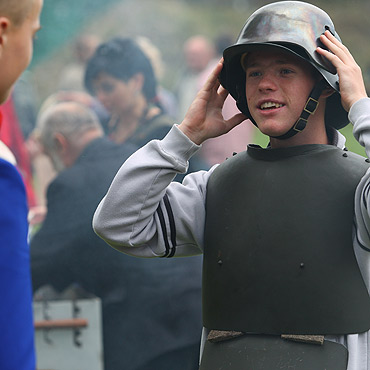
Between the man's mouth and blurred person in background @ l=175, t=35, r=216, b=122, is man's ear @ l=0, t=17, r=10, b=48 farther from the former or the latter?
blurred person in background @ l=175, t=35, r=216, b=122

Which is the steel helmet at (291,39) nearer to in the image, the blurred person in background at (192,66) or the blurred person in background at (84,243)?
the blurred person in background at (84,243)

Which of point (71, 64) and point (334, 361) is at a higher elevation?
point (71, 64)

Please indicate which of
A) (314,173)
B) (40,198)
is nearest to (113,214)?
(314,173)

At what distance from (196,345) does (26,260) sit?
11.8 feet

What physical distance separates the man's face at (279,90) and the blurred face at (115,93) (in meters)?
3.76

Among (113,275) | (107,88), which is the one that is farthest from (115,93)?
(113,275)

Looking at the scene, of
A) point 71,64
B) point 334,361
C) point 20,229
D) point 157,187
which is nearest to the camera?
point 20,229

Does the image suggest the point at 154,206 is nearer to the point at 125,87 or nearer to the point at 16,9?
the point at 16,9

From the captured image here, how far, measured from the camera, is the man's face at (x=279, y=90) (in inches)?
123

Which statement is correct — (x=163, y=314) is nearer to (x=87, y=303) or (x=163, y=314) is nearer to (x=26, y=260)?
(x=87, y=303)

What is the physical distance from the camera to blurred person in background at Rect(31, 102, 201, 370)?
577cm

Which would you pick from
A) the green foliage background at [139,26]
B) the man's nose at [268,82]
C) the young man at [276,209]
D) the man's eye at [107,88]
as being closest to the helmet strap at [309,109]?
the young man at [276,209]

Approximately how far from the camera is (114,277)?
5930 millimetres

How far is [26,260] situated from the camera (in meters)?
2.17
